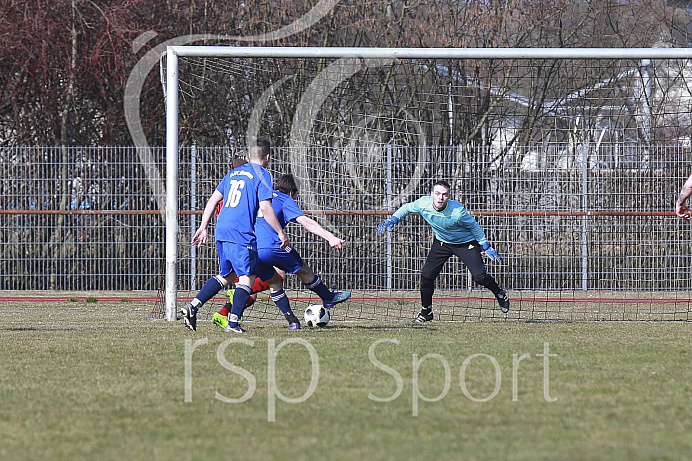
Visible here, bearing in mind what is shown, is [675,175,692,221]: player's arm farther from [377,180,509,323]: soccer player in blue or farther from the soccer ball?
the soccer ball

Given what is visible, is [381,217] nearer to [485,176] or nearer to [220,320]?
[485,176]

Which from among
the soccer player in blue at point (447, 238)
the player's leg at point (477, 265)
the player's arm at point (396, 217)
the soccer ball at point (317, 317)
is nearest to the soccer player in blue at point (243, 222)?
the soccer ball at point (317, 317)

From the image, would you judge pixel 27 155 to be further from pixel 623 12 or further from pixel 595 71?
pixel 623 12

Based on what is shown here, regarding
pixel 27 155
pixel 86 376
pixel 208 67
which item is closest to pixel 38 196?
pixel 27 155

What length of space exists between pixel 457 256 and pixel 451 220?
540 mm

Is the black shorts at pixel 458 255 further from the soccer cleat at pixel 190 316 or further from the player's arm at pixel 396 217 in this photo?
the soccer cleat at pixel 190 316

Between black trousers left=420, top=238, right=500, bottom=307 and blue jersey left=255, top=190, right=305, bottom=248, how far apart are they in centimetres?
225

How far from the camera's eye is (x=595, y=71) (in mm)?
12938

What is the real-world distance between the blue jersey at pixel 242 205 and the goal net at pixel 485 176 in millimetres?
4816

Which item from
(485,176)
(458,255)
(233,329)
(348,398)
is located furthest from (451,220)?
(348,398)

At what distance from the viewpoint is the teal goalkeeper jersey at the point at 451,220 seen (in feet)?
37.1

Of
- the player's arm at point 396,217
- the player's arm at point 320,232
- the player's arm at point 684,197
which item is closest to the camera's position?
the player's arm at point 684,197

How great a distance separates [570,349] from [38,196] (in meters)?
10.7

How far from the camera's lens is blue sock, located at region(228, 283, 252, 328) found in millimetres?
9312
